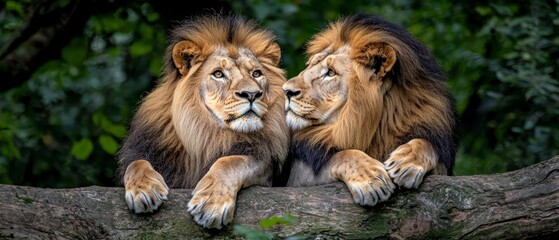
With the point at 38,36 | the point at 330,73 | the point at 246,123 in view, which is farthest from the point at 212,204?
the point at 38,36

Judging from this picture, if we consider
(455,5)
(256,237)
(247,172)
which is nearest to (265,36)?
(247,172)

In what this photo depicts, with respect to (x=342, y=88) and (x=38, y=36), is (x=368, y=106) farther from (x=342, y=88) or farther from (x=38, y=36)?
(x=38, y=36)

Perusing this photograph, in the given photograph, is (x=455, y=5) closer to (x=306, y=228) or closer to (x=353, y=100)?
(x=353, y=100)

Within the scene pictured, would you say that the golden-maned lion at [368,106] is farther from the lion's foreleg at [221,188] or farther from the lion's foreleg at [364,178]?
the lion's foreleg at [221,188]

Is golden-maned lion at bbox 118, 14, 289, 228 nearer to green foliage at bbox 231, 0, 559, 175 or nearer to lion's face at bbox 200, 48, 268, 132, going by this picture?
lion's face at bbox 200, 48, 268, 132

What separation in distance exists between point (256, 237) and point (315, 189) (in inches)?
69.0

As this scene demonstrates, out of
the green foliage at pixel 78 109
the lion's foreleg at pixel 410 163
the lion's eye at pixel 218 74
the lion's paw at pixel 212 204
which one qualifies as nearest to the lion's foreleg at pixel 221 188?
the lion's paw at pixel 212 204

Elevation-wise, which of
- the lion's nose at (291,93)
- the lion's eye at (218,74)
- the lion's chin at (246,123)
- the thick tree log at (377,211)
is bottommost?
the thick tree log at (377,211)

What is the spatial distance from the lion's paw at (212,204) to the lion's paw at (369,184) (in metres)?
0.65

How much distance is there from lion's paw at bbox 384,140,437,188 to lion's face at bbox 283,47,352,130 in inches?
20.0

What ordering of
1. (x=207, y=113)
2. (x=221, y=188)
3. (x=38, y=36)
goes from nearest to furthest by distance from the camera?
(x=221, y=188) < (x=207, y=113) < (x=38, y=36)

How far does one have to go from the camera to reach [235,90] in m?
6.16

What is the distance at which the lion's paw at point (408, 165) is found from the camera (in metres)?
5.74

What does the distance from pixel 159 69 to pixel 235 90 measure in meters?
3.60
